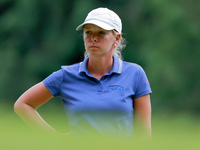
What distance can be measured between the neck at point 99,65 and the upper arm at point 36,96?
32 centimetres

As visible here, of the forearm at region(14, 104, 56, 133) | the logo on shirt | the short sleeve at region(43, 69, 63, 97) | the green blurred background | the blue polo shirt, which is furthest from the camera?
the green blurred background

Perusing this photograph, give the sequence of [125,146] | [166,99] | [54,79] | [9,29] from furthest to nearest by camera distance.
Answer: [9,29] → [166,99] → [54,79] → [125,146]

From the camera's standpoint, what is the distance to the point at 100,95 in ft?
9.07

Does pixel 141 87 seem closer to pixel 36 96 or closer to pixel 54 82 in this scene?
pixel 54 82

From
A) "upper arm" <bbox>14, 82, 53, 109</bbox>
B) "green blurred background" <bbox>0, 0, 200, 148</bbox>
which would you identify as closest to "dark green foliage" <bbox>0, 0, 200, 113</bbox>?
"green blurred background" <bbox>0, 0, 200, 148</bbox>

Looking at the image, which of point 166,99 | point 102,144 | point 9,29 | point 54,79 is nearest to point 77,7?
point 9,29

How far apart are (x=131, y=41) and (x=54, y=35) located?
1.93m

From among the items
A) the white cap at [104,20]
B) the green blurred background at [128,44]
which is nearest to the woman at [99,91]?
the white cap at [104,20]

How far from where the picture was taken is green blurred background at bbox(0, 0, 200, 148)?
10109 mm

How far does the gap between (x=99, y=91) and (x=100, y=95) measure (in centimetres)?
4

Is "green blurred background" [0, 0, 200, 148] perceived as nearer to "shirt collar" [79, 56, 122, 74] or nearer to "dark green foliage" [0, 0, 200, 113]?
"dark green foliage" [0, 0, 200, 113]

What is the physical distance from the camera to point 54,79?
292 cm

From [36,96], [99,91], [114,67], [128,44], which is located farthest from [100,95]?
[128,44]

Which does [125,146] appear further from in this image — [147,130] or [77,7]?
[77,7]
